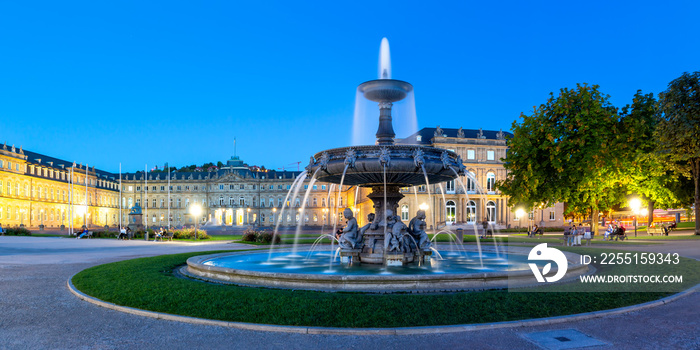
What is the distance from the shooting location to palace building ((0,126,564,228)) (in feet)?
236

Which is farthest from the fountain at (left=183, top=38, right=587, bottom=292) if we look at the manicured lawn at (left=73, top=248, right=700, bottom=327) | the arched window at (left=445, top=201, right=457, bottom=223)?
the arched window at (left=445, top=201, right=457, bottom=223)

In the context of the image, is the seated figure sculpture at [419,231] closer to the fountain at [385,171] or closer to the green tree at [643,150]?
the fountain at [385,171]

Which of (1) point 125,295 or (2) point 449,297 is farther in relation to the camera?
(1) point 125,295

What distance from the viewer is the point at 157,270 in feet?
45.1

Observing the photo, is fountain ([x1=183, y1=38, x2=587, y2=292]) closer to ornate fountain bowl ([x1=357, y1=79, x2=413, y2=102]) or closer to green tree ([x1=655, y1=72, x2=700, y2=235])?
ornate fountain bowl ([x1=357, y1=79, x2=413, y2=102])

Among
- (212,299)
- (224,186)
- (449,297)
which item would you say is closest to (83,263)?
(212,299)

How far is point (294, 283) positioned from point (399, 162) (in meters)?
4.58

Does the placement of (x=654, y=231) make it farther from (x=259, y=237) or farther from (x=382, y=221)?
(x=382, y=221)

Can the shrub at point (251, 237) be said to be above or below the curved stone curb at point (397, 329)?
below

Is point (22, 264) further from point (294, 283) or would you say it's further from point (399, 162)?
point (399, 162)

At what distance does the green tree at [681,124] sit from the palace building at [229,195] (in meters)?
13.4

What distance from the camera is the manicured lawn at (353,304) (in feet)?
23.7

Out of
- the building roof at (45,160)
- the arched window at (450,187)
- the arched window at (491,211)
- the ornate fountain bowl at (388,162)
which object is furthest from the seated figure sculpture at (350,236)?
the building roof at (45,160)

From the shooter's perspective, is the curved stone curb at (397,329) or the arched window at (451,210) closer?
the curved stone curb at (397,329)
